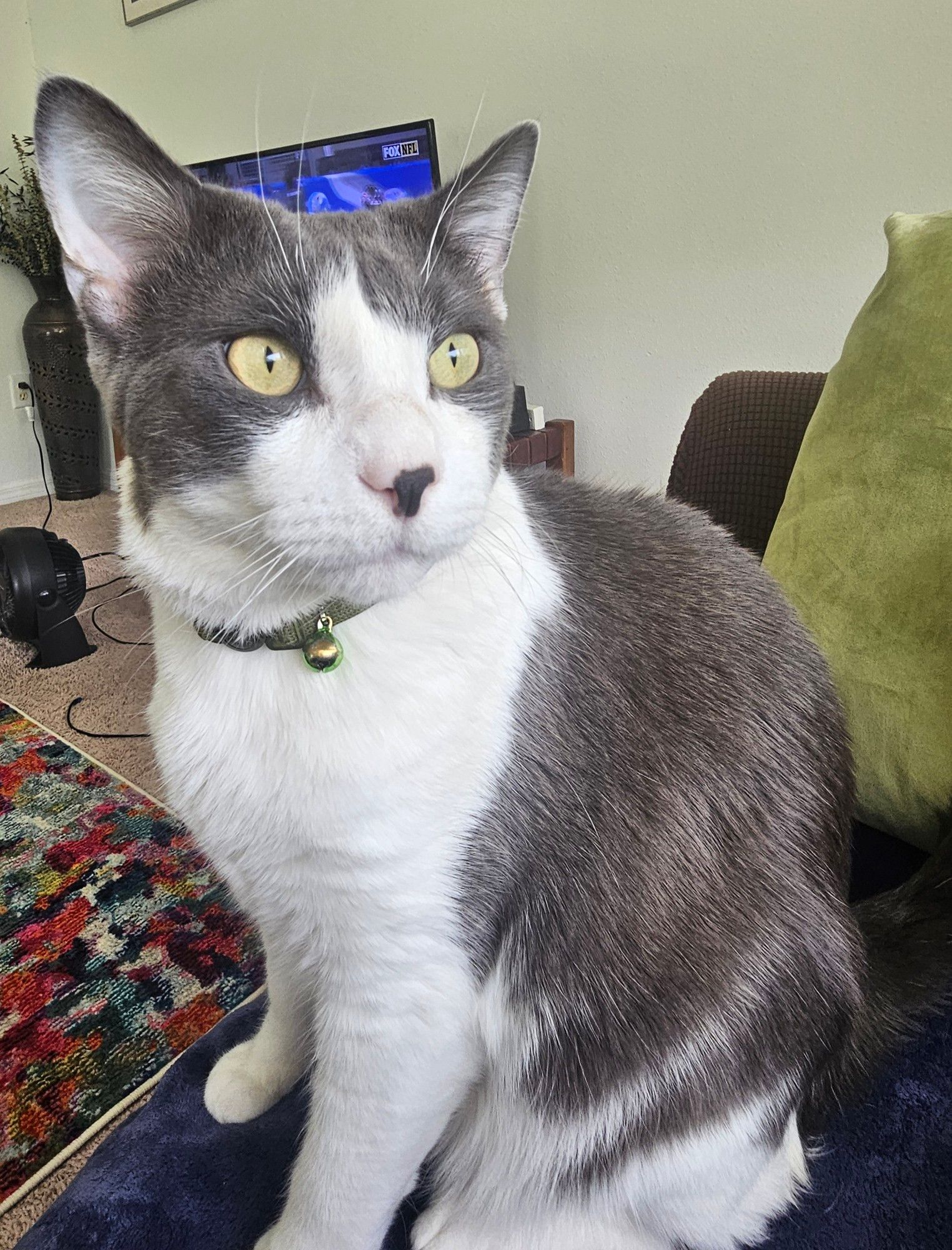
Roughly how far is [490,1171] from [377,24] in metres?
2.77

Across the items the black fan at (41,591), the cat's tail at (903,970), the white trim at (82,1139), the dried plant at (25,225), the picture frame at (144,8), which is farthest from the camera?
the dried plant at (25,225)

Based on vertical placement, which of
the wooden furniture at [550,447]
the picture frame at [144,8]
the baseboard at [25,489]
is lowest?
the baseboard at [25,489]

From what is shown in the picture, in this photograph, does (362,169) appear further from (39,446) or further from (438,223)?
(39,446)

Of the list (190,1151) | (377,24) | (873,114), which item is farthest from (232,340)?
(377,24)

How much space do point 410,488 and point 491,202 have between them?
1.05ft

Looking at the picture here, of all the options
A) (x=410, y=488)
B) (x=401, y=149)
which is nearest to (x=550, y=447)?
(x=401, y=149)

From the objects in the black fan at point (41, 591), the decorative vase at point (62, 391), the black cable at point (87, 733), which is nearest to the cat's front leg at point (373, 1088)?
the black cable at point (87, 733)

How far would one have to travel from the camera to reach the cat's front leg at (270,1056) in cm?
72

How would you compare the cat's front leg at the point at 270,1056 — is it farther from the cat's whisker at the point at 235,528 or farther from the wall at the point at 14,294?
the wall at the point at 14,294

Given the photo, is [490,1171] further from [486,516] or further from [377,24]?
[377,24]

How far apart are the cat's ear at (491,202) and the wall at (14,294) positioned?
337 centimetres

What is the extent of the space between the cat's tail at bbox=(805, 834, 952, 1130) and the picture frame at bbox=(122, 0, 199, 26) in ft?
11.3

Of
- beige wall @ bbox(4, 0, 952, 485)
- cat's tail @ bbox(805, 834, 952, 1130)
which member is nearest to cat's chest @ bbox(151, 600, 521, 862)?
cat's tail @ bbox(805, 834, 952, 1130)

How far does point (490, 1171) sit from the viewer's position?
0.68 meters
